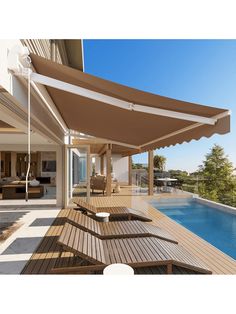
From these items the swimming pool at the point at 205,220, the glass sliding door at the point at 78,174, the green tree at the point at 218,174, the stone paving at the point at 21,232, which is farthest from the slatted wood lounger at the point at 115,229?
the green tree at the point at 218,174

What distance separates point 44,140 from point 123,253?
861cm

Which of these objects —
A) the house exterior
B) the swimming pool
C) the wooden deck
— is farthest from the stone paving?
the swimming pool

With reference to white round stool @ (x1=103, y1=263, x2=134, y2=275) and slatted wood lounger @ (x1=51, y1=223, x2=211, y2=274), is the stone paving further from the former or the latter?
white round stool @ (x1=103, y1=263, x2=134, y2=275)

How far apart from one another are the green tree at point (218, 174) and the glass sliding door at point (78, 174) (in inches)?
706

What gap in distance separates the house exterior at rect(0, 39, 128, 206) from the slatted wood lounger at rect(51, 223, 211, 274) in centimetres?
312

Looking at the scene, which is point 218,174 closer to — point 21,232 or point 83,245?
point 21,232

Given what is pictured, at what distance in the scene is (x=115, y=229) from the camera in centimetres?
724

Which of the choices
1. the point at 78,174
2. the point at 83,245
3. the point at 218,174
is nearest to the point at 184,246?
the point at 83,245
